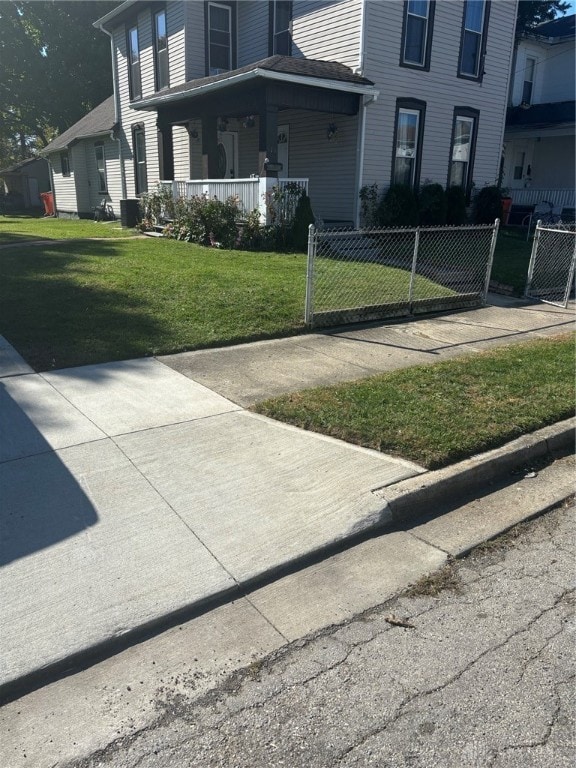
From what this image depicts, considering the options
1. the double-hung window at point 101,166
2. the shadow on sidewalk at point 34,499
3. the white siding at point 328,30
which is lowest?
the shadow on sidewalk at point 34,499

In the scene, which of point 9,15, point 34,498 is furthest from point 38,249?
point 9,15

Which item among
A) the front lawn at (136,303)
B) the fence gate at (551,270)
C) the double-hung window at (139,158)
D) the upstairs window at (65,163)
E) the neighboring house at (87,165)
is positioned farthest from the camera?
the upstairs window at (65,163)

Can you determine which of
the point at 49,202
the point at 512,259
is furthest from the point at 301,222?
the point at 49,202

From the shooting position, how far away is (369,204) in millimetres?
15328

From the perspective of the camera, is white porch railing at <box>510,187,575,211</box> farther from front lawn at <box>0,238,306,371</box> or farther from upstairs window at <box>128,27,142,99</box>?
upstairs window at <box>128,27,142,99</box>

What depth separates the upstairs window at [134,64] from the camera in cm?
2006

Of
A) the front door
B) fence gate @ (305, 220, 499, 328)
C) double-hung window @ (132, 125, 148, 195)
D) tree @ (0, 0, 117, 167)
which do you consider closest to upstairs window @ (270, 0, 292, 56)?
the front door

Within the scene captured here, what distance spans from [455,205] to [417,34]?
437 cm

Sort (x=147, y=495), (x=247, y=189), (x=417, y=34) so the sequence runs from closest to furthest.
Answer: (x=147, y=495), (x=247, y=189), (x=417, y=34)

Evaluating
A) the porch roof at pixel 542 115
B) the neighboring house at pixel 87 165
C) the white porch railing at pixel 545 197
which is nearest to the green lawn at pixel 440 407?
the white porch railing at pixel 545 197

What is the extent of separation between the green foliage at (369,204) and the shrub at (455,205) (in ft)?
7.80

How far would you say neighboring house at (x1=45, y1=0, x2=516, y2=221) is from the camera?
1366 centimetres

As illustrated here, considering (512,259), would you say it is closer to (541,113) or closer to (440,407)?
(440,407)

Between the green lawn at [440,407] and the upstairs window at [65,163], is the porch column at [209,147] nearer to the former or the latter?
the green lawn at [440,407]
